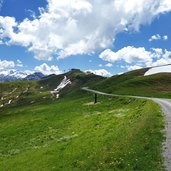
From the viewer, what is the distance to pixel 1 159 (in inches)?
1831

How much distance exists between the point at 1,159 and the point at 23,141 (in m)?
12.1

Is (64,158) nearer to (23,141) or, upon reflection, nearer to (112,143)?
(112,143)

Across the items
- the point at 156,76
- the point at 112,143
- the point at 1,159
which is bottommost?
the point at 1,159

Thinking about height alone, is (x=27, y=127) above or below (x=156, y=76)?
below

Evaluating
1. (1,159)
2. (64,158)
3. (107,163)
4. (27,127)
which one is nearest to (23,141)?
(1,159)

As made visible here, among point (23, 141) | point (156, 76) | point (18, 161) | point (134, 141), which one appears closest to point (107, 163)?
point (134, 141)

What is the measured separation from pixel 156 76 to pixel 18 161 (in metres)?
150

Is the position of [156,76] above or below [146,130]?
above

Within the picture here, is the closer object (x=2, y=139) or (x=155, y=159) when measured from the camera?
(x=155, y=159)

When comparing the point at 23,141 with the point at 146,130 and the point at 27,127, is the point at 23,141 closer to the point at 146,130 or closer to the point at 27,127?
the point at 27,127

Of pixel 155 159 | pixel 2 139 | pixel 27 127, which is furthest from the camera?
pixel 27 127

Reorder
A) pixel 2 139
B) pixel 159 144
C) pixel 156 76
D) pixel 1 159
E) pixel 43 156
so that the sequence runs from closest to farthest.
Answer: pixel 159 144 < pixel 43 156 < pixel 1 159 < pixel 2 139 < pixel 156 76

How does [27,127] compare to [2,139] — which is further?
[27,127]

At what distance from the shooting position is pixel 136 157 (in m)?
28.7
